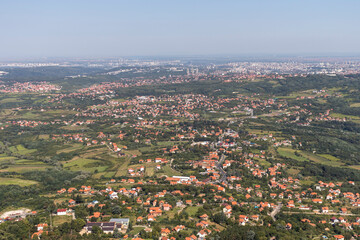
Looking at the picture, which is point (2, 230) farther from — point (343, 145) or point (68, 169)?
point (343, 145)

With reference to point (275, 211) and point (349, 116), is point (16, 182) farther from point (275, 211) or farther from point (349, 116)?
point (349, 116)

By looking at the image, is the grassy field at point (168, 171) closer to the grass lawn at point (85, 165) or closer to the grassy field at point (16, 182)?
the grass lawn at point (85, 165)

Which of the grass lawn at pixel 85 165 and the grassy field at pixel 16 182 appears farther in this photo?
the grass lawn at pixel 85 165

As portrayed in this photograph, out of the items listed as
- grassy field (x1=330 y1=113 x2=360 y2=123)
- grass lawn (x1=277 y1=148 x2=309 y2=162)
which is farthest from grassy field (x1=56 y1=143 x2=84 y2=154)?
grassy field (x1=330 y1=113 x2=360 y2=123)

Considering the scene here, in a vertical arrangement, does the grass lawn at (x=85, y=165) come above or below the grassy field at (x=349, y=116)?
below

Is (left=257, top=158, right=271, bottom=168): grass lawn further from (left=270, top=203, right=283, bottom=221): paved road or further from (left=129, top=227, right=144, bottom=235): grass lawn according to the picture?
(left=129, top=227, right=144, bottom=235): grass lawn

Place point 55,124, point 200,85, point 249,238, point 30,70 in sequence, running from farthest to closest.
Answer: point 30,70 → point 200,85 → point 55,124 → point 249,238

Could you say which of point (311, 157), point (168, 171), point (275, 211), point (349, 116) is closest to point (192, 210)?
point (275, 211)

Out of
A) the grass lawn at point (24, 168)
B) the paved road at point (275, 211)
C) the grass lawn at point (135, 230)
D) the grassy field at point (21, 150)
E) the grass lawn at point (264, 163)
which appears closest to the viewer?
the grass lawn at point (135, 230)

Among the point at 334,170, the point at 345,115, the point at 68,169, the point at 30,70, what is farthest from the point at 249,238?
the point at 30,70

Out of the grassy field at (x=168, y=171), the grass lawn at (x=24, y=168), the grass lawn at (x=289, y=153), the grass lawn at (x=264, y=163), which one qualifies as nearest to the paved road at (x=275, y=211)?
the grass lawn at (x=264, y=163)

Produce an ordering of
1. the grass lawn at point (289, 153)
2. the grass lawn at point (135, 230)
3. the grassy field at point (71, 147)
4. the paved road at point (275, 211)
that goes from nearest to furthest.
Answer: the grass lawn at point (135, 230) → the paved road at point (275, 211) → the grass lawn at point (289, 153) → the grassy field at point (71, 147)
